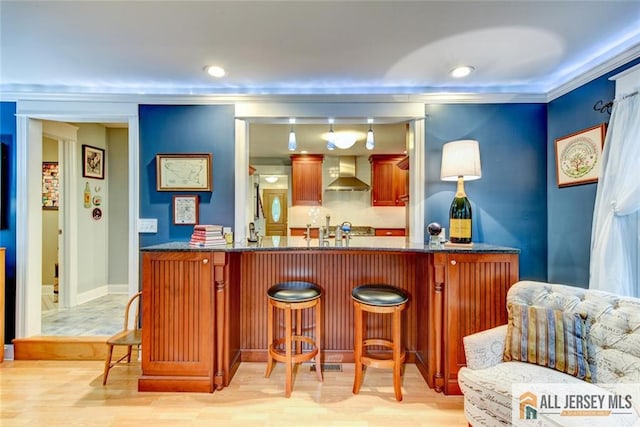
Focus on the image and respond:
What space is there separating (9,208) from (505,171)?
437 centimetres

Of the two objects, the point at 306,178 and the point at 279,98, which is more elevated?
the point at 279,98

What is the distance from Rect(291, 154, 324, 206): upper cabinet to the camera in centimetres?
583

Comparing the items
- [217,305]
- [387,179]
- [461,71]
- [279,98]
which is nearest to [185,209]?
[217,305]

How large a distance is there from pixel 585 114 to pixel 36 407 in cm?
434

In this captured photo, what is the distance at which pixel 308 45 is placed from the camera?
2.01 metres

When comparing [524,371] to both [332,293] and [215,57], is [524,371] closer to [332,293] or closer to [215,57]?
[332,293]

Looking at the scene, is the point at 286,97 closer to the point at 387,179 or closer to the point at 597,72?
the point at 597,72

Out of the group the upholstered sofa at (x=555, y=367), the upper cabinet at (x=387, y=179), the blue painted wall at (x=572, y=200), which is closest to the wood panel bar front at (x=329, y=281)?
the upholstered sofa at (x=555, y=367)

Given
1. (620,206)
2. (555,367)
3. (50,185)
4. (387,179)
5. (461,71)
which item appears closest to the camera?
(555,367)

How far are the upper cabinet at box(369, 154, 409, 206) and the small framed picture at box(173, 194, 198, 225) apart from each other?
12.7 ft

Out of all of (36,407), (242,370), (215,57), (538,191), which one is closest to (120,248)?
(36,407)

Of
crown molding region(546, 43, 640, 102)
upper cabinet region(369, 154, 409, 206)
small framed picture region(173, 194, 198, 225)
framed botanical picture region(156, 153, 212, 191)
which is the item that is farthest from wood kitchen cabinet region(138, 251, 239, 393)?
upper cabinet region(369, 154, 409, 206)

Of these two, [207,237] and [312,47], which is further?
[207,237]

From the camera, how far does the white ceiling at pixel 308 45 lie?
1.66 meters
